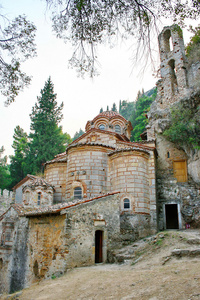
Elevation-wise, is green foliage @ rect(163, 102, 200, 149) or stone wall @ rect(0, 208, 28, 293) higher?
green foliage @ rect(163, 102, 200, 149)

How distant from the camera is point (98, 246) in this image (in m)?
10.2

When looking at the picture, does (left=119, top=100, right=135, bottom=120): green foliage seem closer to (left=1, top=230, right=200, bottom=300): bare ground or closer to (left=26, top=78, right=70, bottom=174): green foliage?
(left=26, top=78, right=70, bottom=174): green foliage

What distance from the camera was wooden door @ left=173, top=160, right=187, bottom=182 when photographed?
17750mm

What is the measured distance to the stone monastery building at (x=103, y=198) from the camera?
9.22m

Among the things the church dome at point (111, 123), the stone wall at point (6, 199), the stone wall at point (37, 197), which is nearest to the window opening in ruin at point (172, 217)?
the church dome at point (111, 123)

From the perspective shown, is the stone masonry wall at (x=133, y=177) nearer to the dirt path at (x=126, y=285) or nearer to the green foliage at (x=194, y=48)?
the dirt path at (x=126, y=285)

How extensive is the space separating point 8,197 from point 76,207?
1563 cm

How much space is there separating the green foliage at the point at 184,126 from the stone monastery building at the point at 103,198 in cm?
79

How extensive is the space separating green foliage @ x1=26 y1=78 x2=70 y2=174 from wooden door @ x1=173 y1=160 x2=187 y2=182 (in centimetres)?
1428

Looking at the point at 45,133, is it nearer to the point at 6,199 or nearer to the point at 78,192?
the point at 6,199

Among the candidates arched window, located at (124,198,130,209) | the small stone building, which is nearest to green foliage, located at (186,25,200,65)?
the small stone building

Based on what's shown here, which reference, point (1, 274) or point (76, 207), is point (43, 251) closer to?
point (76, 207)

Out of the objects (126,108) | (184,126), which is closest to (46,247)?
(184,126)

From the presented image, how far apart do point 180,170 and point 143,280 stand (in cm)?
1326
